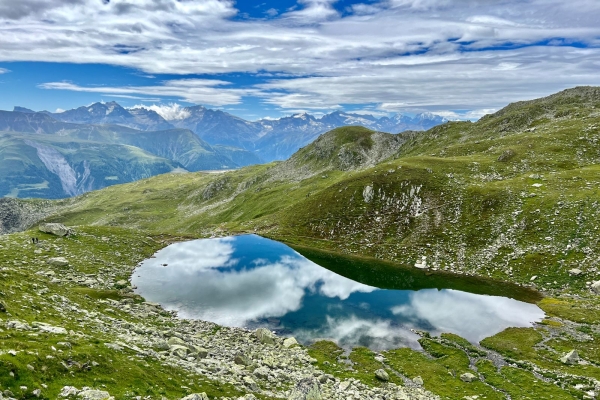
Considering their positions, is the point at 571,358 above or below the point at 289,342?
below

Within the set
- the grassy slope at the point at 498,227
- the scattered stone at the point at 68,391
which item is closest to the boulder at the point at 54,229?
the grassy slope at the point at 498,227

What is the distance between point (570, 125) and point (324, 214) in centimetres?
10787

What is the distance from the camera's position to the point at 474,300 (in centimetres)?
6594

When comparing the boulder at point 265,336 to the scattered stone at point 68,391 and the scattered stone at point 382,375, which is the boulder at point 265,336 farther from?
the scattered stone at point 68,391

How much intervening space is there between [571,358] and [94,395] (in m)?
53.1

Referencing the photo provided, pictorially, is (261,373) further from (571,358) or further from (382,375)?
(571,358)

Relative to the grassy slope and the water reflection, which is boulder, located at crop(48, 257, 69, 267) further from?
the grassy slope

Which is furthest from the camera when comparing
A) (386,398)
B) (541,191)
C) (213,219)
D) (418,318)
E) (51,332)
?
(213,219)

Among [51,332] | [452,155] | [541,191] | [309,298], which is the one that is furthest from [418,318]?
[452,155]

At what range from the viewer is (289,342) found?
4634cm

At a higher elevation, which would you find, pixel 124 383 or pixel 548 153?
pixel 548 153

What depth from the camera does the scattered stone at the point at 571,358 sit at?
141 ft

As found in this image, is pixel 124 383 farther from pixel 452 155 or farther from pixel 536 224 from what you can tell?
pixel 452 155

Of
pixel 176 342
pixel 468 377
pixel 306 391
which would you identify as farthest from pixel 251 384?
pixel 468 377
